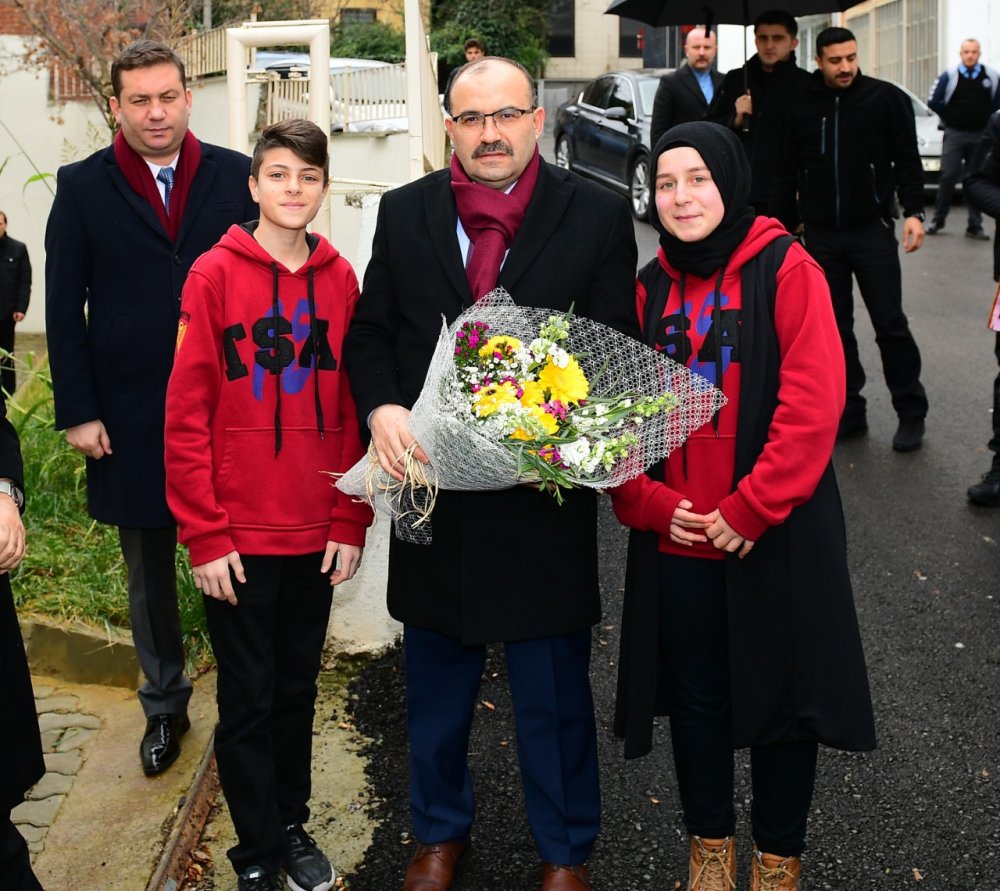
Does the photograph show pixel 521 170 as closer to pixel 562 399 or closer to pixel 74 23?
pixel 562 399

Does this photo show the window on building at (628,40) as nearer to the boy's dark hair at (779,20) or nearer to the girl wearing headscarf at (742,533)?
the boy's dark hair at (779,20)

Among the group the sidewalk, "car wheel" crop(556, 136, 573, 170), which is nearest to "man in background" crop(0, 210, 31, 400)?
the sidewalk

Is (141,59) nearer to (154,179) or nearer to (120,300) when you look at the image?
(154,179)

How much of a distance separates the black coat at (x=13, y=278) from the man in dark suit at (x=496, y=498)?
7563 mm

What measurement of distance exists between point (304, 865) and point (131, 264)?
6.22 ft

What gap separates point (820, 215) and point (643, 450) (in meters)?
4.60

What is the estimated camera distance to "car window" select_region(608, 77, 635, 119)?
17.8m

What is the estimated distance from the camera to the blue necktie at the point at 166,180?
4297 millimetres

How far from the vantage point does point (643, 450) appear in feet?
11.1

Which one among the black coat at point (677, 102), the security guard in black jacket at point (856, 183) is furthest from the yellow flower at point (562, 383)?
the black coat at point (677, 102)

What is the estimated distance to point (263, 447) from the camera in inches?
144

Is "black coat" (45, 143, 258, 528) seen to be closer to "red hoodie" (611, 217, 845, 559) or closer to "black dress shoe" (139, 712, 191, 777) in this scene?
"black dress shoe" (139, 712, 191, 777)

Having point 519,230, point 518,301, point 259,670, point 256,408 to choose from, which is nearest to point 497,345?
point 518,301

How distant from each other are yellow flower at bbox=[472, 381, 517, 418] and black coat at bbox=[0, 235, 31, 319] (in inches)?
318
